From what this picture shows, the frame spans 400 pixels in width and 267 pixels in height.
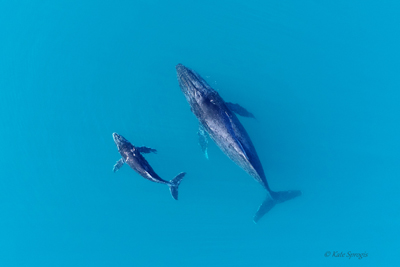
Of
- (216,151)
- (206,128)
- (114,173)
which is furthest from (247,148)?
(114,173)

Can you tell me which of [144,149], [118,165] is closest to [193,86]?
[144,149]

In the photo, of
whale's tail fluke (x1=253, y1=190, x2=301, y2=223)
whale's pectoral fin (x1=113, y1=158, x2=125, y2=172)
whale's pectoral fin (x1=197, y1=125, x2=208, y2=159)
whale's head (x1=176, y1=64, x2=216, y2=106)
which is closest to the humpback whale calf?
whale's pectoral fin (x1=113, y1=158, x2=125, y2=172)

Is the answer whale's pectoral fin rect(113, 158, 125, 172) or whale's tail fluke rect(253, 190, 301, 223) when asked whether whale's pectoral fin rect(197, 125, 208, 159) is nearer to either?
whale's tail fluke rect(253, 190, 301, 223)

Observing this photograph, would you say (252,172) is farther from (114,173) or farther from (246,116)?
(114,173)

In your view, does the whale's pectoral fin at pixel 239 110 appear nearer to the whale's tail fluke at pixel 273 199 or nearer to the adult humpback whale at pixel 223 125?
the adult humpback whale at pixel 223 125

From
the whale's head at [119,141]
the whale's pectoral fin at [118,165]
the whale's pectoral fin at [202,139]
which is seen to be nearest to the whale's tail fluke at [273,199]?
the whale's pectoral fin at [202,139]

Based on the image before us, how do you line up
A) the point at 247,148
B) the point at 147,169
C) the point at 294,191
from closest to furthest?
the point at 247,148
the point at 147,169
the point at 294,191

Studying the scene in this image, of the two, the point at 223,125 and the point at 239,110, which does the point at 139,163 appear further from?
the point at 239,110
